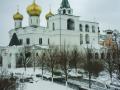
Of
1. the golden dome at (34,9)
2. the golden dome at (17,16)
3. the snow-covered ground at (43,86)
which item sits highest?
the golden dome at (34,9)

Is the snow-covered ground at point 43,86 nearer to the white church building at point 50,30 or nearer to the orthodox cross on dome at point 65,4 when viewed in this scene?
the white church building at point 50,30

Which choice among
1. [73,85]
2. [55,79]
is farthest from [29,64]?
[73,85]


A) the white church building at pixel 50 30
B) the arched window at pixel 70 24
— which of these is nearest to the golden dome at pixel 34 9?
the white church building at pixel 50 30

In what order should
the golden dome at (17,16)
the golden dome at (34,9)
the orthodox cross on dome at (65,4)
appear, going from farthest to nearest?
the golden dome at (17,16), the orthodox cross on dome at (65,4), the golden dome at (34,9)

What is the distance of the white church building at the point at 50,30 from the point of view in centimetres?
4344

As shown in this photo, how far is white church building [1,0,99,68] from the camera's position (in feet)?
143

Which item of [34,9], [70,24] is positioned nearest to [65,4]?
[70,24]

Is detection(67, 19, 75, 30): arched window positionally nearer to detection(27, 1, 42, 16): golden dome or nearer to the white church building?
the white church building

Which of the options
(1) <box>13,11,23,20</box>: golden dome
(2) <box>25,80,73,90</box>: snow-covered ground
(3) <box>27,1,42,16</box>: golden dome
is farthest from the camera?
(1) <box>13,11,23,20</box>: golden dome

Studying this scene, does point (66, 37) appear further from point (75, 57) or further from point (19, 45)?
point (75, 57)

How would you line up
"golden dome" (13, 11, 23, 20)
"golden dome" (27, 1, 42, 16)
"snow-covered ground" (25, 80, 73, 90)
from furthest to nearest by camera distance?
"golden dome" (13, 11, 23, 20)
"golden dome" (27, 1, 42, 16)
"snow-covered ground" (25, 80, 73, 90)

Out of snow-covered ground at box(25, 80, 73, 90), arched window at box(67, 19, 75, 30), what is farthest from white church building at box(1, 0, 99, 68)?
snow-covered ground at box(25, 80, 73, 90)

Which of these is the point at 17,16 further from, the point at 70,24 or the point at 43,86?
the point at 43,86

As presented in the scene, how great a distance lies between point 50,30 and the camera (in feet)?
148
